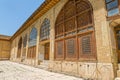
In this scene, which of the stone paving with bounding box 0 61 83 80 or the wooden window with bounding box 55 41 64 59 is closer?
the stone paving with bounding box 0 61 83 80

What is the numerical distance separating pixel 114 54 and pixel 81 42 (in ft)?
6.20

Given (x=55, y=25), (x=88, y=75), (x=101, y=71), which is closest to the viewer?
(x=101, y=71)

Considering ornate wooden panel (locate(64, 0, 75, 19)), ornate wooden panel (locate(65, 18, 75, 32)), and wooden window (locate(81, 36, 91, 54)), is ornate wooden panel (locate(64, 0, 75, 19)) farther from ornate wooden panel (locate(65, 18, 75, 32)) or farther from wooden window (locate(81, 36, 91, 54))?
wooden window (locate(81, 36, 91, 54))

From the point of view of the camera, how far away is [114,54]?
15.8 ft

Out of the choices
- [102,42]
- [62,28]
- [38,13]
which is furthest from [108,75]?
[38,13]

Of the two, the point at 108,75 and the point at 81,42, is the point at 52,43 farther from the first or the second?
the point at 108,75

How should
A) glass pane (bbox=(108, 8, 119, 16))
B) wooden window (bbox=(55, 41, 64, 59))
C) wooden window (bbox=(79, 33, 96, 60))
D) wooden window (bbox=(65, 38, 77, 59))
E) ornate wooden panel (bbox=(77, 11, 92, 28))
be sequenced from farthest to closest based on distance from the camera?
1. wooden window (bbox=(55, 41, 64, 59))
2. wooden window (bbox=(65, 38, 77, 59))
3. ornate wooden panel (bbox=(77, 11, 92, 28))
4. wooden window (bbox=(79, 33, 96, 60))
5. glass pane (bbox=(108, 8, 119, 16))

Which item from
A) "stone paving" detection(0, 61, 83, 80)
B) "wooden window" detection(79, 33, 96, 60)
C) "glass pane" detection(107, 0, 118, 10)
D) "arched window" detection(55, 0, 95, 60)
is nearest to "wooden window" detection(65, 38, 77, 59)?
"arched window" detection(55, 0, 95, 60)

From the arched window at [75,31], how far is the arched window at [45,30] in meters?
1.46

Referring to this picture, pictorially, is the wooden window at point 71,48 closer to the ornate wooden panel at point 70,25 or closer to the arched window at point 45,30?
the ornate wooden panel at point 70,25

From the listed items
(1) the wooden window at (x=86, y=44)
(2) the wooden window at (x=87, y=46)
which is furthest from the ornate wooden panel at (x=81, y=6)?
(1) the wooden window at (x=86, y=44)

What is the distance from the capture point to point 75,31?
6.79 m

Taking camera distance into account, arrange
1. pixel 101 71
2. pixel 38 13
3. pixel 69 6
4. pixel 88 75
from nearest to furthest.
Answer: pixel 101 71, pixel 88 75, pixel 69 6, pixel 38 13

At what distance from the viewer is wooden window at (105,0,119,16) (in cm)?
479
